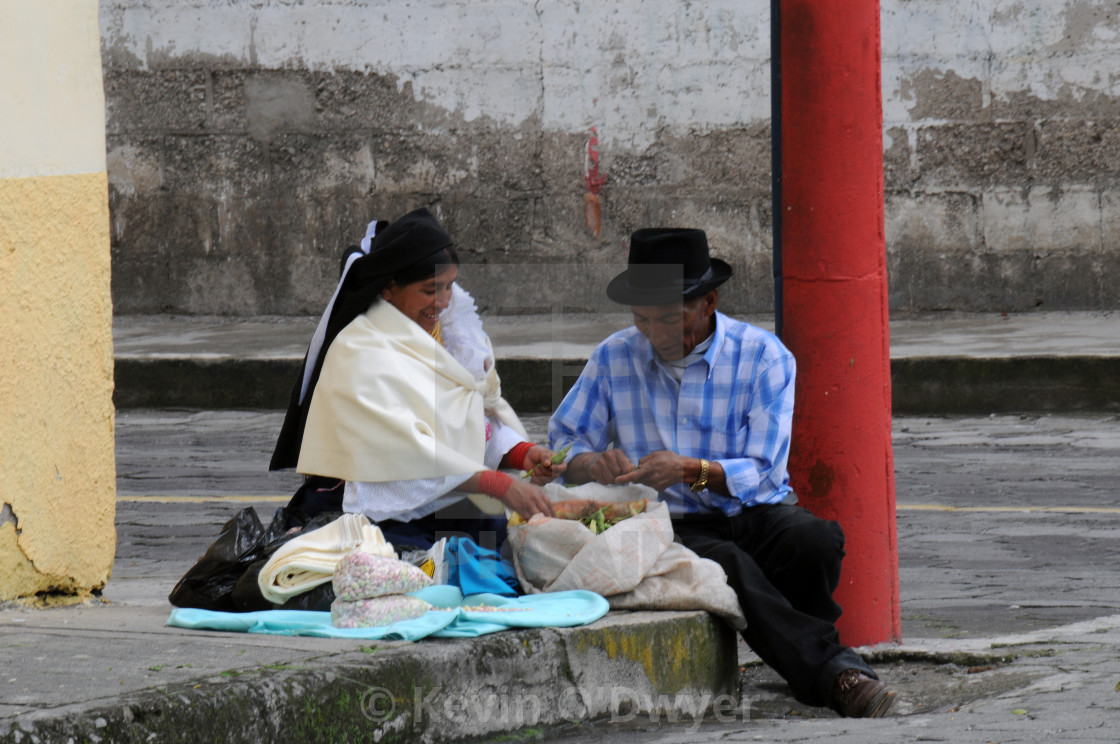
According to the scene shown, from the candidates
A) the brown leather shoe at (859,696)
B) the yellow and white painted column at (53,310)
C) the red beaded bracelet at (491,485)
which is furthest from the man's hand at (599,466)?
the yellow and white painted column at (53,310)

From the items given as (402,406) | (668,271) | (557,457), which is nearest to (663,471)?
(557,457)

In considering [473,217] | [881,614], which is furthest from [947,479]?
[473,217]

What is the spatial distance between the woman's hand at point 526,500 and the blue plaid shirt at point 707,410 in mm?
344

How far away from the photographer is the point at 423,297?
169 inches

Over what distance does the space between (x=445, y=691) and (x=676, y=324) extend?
1353 mm

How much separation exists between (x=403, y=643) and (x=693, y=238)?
1519mm

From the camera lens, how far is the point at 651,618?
3.87 m

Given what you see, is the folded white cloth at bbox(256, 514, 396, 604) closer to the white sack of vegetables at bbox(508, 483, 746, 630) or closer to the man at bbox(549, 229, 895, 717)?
the white sack of vegetables at bbox(508, 483, 746, 630)

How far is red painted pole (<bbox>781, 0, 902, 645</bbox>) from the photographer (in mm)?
4406

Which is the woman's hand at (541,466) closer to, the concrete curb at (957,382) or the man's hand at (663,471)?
the man's hand at (663,471)

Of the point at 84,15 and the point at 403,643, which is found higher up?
the point at 84,15

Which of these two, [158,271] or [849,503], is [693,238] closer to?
[849,503]

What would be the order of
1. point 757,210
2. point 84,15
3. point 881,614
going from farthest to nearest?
point 757,210 < point 881,614 < point 84,15

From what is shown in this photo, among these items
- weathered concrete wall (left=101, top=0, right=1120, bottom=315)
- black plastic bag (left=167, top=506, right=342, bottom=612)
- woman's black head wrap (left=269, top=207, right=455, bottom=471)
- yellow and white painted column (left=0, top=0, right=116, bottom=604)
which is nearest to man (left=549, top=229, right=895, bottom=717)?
woman's black head wrap (left=269, top=207, right=455, bottom=471)
